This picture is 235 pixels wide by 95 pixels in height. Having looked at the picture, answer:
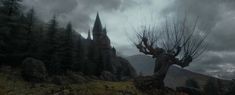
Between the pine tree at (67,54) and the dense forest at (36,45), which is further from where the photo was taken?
the pine tree at (67,54)

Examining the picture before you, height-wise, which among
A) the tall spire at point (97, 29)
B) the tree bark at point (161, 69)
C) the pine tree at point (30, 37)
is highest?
the tall spire at point (97, 29)

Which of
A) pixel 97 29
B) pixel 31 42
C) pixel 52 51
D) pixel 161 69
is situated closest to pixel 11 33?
pixel 31 42

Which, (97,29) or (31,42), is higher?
(97,29)

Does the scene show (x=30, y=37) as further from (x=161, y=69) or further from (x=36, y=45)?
(x=161, y=69)

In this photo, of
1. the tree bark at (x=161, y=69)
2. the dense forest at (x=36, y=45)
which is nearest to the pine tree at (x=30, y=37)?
the dense forest at (x=36, y=45)

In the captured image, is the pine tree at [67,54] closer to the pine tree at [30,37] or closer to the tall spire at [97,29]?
the pine tree at [30,37]

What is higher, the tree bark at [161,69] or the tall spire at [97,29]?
the tall spire at [97,29]

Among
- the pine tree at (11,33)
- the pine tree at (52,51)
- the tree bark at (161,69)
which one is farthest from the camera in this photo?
the pine tree at (52,51)

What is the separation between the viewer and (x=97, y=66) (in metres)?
88.9

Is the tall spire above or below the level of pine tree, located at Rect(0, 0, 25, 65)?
above

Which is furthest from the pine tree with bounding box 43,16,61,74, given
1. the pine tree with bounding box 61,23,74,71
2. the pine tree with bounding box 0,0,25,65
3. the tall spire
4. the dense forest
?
the tall spire

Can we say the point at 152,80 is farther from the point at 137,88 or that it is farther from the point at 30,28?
the point at 30,28

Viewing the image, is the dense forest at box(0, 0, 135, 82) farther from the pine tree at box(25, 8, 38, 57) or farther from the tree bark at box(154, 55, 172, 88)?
the tree bark at box(154, 55, 172, 88)

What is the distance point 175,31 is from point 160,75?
3.96 m
